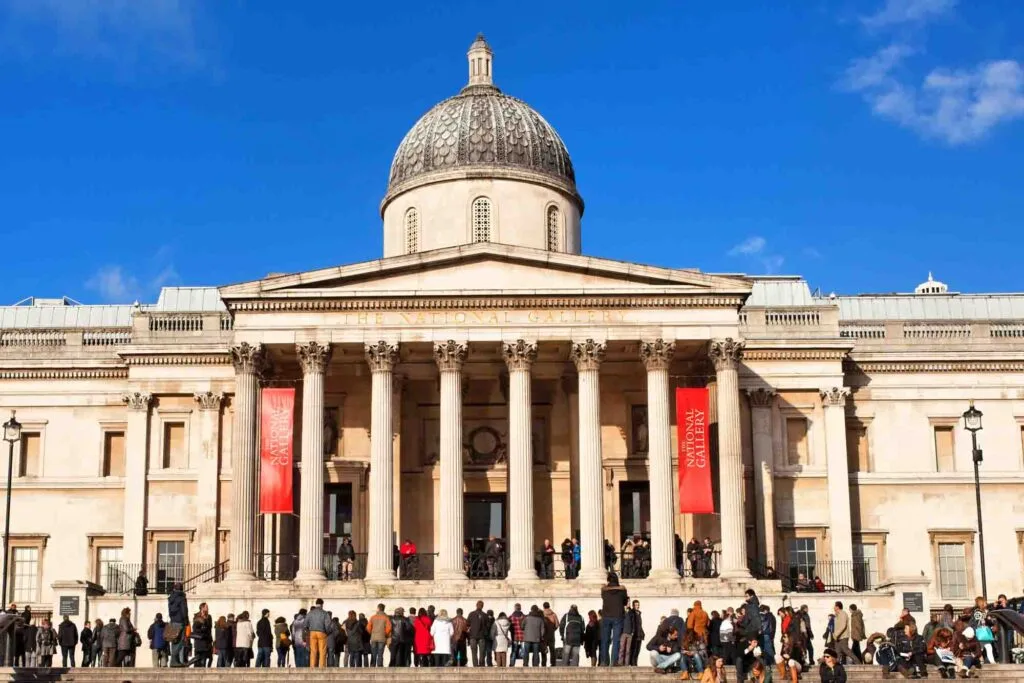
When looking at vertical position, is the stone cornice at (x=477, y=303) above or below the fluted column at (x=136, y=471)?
above

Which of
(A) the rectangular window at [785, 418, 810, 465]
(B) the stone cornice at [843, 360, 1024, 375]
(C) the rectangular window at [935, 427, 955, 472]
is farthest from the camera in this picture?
(B) the stone cornice at [843, 360, 1024, 375]

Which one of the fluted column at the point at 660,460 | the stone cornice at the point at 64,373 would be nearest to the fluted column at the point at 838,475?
the fluted column at the point at 660,460

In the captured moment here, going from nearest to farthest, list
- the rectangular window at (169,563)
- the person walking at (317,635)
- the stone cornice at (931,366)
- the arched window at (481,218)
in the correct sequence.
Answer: the person walking at (317,635) < the rectangular window at (169,563) < the arched window at (481,218) < the stone cornice at (931,366)

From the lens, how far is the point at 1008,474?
50750 millimetres

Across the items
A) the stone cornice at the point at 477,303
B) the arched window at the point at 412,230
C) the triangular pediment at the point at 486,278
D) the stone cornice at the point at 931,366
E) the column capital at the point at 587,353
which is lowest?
the column capital at the point at 587,353

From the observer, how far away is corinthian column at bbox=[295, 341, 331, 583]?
42.2 meters

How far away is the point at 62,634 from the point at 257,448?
9381mm

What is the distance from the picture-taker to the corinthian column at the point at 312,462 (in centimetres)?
4217

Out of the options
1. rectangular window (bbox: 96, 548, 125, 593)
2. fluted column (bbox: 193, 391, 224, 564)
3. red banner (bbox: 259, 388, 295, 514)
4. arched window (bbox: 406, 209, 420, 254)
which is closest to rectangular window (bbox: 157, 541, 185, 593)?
fluted column (bbox: 193, 391, 224, 564)

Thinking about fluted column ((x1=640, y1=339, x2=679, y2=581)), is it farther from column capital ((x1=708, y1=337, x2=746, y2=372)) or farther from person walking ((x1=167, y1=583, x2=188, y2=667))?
person walking ((x1=167, y1=583, x2=188, y2=667))

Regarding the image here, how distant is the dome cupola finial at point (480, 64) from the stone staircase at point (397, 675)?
89.3ft

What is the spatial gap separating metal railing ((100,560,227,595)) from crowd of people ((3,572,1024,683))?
9175mm

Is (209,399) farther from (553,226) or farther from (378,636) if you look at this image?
(378,636)

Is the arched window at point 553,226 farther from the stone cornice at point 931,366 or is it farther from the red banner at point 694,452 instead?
the stone cornice at point 931,366
